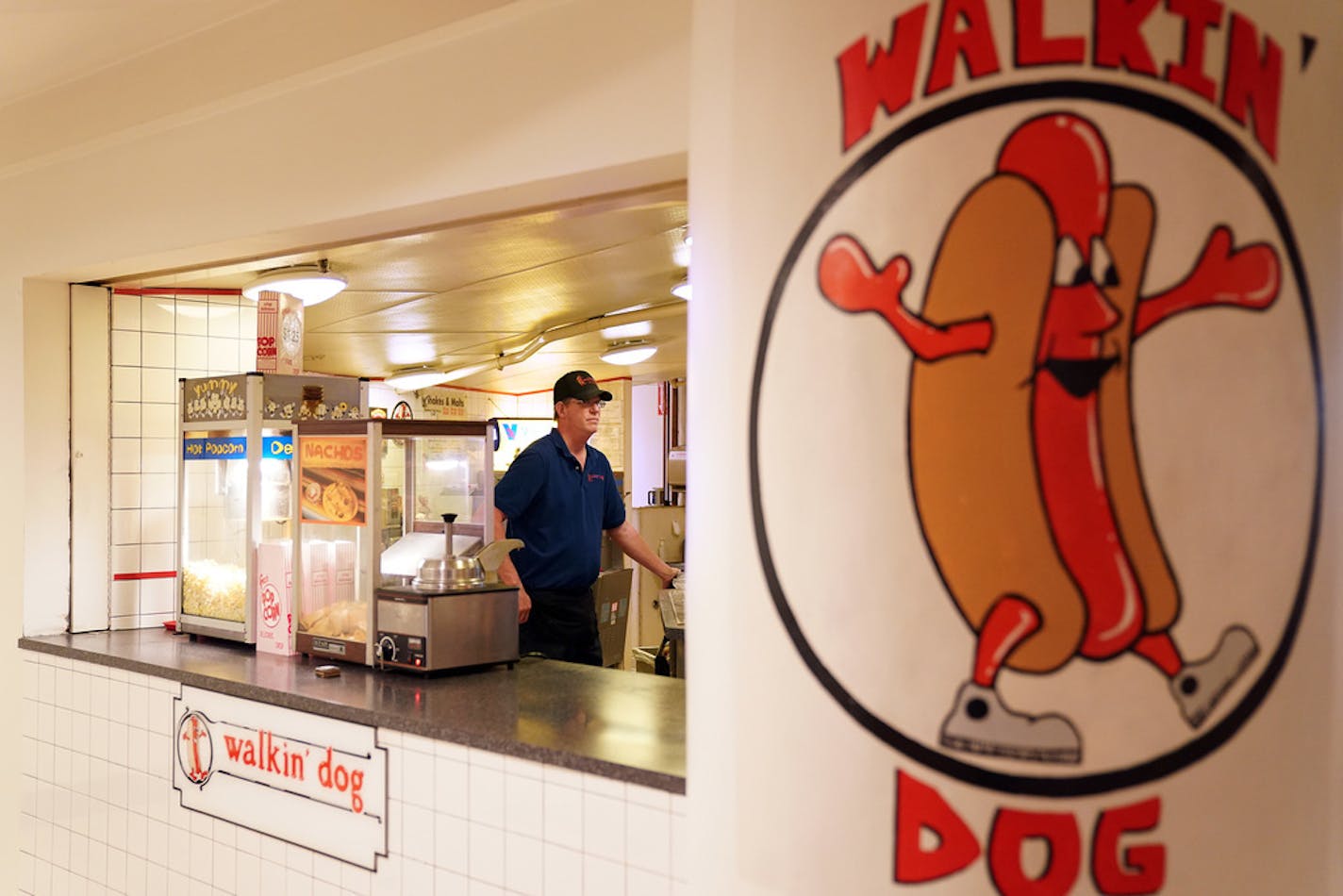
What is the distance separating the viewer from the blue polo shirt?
4.12 meters

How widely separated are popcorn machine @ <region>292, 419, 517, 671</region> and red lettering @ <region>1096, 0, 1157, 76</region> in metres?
2.38

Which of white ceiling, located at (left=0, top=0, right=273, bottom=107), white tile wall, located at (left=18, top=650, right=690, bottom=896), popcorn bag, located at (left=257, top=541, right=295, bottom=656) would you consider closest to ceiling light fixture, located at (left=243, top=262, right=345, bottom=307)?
white ceiling, located at (left=0, top=0, right=273, bottom=107)

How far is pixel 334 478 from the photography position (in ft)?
11.3

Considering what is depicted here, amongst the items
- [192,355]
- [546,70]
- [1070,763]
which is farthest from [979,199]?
[192,355]

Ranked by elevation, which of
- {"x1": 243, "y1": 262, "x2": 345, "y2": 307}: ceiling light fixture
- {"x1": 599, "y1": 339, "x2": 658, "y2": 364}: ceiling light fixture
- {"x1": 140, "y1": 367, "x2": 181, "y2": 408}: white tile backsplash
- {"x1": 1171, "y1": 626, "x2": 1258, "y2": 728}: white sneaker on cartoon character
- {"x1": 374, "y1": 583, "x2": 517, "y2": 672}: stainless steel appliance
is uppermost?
{"x1": 599, "y1": 339, "x2": 658, "y2": 364}: ceiling light fixture

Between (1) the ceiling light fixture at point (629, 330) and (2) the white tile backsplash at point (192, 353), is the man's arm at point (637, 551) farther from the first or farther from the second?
(1) the ceiling light fixture at point (629, 330)

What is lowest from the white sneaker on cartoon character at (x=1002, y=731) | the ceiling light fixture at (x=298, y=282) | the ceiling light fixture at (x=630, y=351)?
the white sneaker on cartoon character at (x=1002, y=731)

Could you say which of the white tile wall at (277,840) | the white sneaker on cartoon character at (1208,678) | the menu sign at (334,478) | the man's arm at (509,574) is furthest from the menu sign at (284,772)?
the white sneaker on cartoon character at (1208,678)

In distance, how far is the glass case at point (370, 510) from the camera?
333cm

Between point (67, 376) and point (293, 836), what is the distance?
2093mm

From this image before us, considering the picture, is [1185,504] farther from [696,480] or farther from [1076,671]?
[696,480]

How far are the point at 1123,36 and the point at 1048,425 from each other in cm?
47

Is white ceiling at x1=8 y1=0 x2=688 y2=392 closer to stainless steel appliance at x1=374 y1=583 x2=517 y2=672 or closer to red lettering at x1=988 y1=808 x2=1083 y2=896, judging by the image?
stainless steel appliance at x1=374 y1=583 x2=517 y2=672

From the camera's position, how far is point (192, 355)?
4266 millimetres
